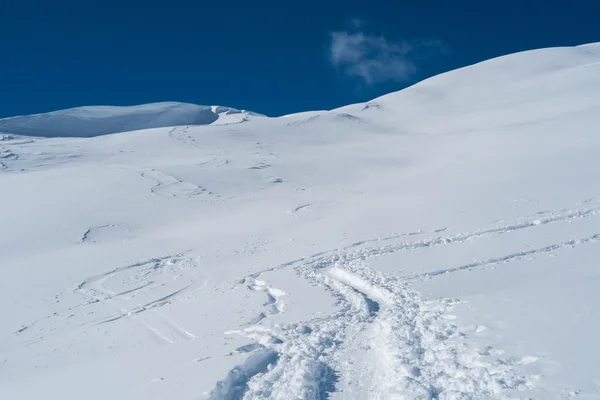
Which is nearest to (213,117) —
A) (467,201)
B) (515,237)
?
(467,201)

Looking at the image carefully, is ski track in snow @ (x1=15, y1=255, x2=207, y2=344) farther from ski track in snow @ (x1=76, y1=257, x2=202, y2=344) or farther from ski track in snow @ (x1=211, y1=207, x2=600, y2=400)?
ski track in snow @ (x1=211, y1=207, x2=600, y2=400)

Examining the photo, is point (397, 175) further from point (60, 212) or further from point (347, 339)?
point (347, 339)

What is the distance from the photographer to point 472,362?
22.1 ft

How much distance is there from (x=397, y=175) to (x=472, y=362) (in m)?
18.4

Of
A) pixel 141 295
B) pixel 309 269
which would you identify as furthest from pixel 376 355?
pixel 141 295

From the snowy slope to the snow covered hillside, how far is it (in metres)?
20.6

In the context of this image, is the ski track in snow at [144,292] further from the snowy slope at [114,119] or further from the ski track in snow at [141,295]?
the snowy slope at [114,119]

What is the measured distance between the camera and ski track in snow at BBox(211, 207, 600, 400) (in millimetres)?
6312

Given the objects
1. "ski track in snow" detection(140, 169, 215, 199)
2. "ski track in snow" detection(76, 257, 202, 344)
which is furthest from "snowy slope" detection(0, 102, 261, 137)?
"ski track in snow" detection(76, 257, 202, 344)

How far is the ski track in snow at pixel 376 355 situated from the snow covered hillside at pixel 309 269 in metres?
0.03

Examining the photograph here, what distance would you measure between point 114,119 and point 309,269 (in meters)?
53.1

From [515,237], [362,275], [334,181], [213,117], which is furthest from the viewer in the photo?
[213,117]

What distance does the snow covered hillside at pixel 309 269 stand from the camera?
697 centimetres

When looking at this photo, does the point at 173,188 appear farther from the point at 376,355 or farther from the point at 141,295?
the point at 376,355
